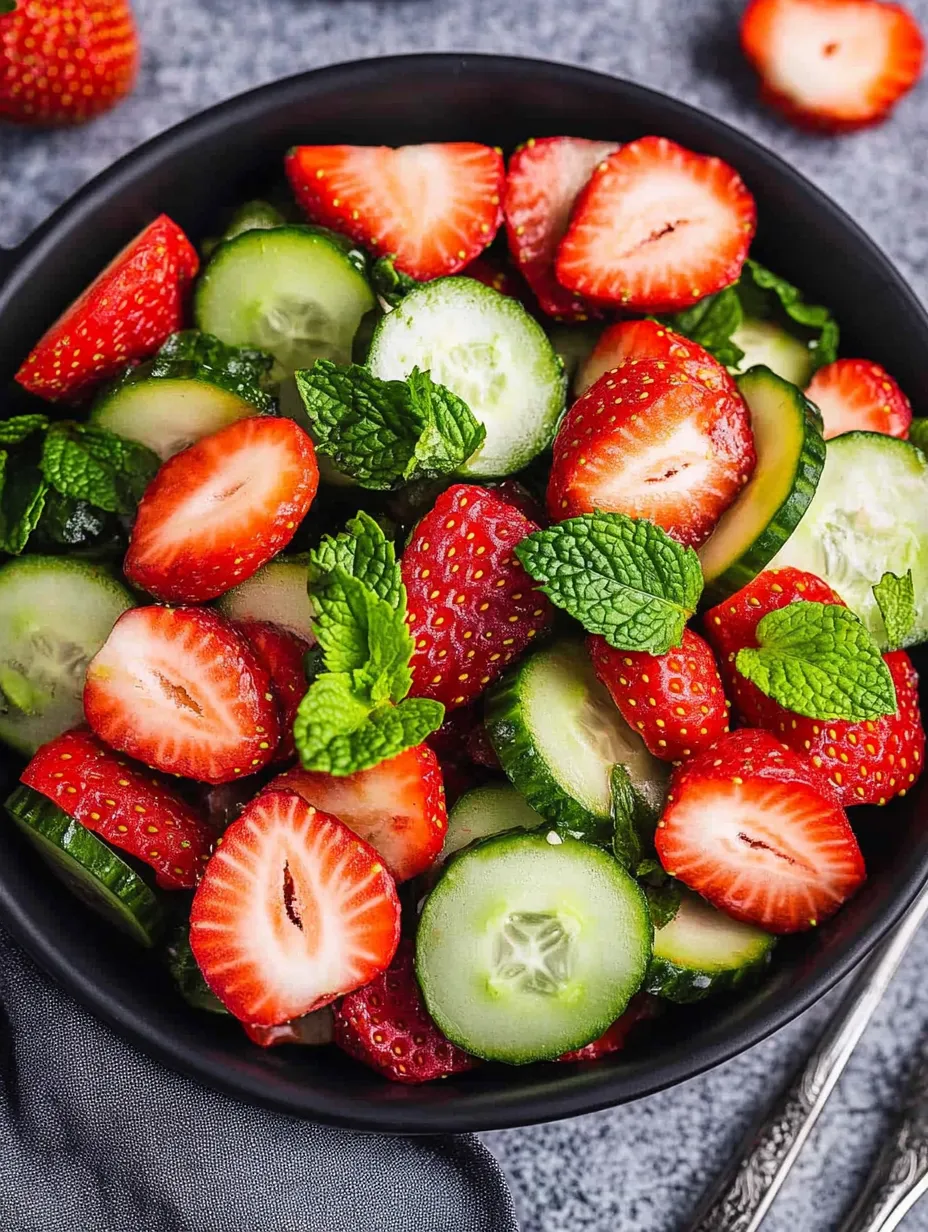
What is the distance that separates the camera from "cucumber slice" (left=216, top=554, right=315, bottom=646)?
1.57 m

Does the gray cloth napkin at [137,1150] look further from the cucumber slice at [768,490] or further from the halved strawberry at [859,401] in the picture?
the halved strawberry at [859,401]

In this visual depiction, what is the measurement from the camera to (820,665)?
58.2 inches

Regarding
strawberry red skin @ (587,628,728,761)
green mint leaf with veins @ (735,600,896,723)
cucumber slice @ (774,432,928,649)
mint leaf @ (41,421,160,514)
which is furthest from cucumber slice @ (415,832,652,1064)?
mint leaf @ (41,421,160,514)

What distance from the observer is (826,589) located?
158 cm

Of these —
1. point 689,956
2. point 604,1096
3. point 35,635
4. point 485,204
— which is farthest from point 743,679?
point 35,635

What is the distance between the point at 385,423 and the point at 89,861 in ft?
1.94

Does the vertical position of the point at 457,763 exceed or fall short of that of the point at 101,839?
it exceeds it

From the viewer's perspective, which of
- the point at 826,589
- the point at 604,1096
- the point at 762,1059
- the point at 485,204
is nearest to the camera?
the point at 604,1096

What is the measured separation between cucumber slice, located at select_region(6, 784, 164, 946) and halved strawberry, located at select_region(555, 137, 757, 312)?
899 millimetres

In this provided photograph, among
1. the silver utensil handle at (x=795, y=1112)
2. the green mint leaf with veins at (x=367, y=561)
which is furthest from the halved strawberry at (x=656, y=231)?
the silver utensil handle at (x=795, y=1112)

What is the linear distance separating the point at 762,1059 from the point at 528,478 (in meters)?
0.96

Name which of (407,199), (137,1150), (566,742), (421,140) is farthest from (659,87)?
(137,1150)

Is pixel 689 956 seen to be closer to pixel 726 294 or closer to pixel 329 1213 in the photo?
pixel 329 1213

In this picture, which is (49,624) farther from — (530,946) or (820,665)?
(820,665)
